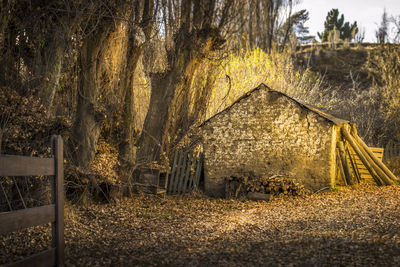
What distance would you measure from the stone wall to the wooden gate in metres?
0.35

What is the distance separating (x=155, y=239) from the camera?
17.4 feet

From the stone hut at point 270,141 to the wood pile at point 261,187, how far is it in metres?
0.28

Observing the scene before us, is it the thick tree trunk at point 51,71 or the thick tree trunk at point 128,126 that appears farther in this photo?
the thick tree trunk at point 128,126

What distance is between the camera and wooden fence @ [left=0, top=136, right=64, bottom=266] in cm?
302

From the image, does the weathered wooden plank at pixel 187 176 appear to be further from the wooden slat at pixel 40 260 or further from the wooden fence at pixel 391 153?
the wooden fence at pixel 391 153

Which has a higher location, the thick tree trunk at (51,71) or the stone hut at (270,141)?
the thick tree trunk at (51,71)

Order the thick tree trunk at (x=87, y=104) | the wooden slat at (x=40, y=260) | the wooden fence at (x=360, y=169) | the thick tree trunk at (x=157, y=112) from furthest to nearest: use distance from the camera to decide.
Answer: the wooden fence at (x=360, y=169)
the thick tree trunk at (x=157, y=112)
the thick tree trunk at (x=87, y=104)
the wooden slat at (x=40, y=260)

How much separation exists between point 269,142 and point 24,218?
734 cm

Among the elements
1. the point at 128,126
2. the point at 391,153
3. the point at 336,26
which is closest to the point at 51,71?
the point at 128,126

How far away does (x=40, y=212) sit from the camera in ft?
11.1

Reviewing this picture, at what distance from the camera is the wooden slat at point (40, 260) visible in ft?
10.2

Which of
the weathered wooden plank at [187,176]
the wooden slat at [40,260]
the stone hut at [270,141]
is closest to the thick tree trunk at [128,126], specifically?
the weathered wooden plank at [187,176]

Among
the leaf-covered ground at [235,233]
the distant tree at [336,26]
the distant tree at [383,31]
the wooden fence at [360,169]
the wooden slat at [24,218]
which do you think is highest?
the distant tree at [336,26]

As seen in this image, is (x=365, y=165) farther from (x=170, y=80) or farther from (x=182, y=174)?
(x=170, y=80)
